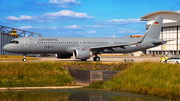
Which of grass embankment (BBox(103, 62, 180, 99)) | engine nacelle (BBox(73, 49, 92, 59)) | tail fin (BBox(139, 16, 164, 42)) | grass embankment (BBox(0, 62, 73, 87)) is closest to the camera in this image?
grass embankment (BBox(103, 62, 180, 99))

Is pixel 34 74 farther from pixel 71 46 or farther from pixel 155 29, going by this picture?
pixel 155 29

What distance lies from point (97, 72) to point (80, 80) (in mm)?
2238

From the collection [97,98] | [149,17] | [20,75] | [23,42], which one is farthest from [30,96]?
[149,17]

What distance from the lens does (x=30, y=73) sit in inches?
915

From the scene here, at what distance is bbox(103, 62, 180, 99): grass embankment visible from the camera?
16.3 meters

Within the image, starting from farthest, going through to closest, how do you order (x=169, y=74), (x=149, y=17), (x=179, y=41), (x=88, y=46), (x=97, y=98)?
(x=149, y=17) < (x=179, y=41) < (x=88, y=46) < (x=169, y=74) < (x=97, y=98)

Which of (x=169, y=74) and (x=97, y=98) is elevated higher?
(x=169, y=74)

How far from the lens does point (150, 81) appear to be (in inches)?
709

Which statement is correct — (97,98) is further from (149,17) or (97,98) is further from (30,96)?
(149,17)

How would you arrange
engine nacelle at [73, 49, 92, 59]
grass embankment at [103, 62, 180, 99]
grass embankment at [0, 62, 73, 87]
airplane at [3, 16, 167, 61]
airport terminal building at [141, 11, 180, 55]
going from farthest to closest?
airport terminal building at [141, 11, 180, 55]
airplane at [3, 16, 167, 61]
engine nacelle at [73, 49, 92, 59]
grass embankment at [0, 62, 73, 87]
grass embankment at [103, 62, 180, 99]

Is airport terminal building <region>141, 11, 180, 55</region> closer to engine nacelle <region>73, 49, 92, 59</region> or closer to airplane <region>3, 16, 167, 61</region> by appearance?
airplane <region>3, 16, 167, 61</region>

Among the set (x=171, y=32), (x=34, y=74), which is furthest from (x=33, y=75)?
(x=171, y=32)

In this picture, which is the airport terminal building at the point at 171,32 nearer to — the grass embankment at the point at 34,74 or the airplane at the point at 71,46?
the airplane at the point at 71,46

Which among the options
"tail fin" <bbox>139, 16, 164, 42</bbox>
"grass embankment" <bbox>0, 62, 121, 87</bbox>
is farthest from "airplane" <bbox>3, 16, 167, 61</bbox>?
"grass embankment" <bbox>0, 62, 121, 87</bbox>
